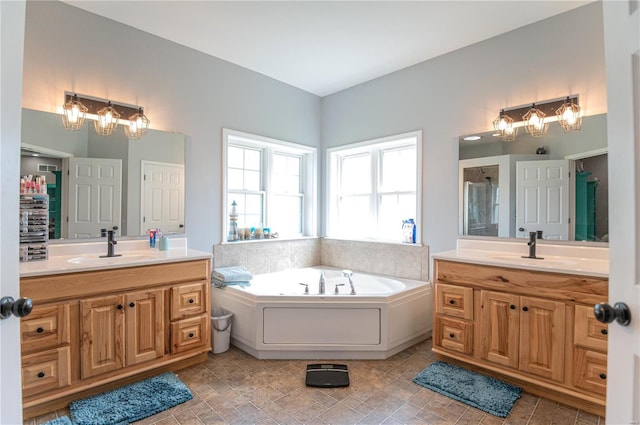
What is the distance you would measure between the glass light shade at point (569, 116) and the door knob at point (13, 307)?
130 inches

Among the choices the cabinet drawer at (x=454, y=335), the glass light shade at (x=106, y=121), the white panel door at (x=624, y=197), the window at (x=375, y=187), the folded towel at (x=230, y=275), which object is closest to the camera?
the white panel door at (x=624, y=197)

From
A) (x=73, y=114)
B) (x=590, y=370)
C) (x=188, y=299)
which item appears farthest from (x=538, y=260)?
(x=73, y=114)

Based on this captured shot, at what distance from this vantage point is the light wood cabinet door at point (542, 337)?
2055 mm

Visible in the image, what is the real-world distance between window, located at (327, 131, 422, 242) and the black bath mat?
170 centimetres

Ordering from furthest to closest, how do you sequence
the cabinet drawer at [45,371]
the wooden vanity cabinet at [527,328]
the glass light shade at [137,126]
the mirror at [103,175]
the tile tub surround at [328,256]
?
the tile tub surround at [328,256] < the glass light shade at [137,126] < the mirror at [103,175] < the wooden vanity cabinet at [527,328] < the cabinet drawer at [45,371]

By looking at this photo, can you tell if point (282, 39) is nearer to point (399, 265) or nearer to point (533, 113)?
point (533, 113)

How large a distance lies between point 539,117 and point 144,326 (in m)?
3.46

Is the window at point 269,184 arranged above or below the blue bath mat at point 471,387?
above

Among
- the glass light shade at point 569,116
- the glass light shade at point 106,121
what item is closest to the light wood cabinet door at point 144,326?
the glass light shade at point 106,121

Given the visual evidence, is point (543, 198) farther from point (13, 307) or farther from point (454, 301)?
point (13, 307)

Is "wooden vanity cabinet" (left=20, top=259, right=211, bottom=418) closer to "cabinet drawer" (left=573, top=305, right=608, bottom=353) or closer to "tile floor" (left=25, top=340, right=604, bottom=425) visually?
"tile floor" (left=25, top=340, right=604, bottom=425)

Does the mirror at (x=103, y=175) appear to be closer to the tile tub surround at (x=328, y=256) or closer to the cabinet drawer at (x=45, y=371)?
the tile tub surround at (x=328, y=256)

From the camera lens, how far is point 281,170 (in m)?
4.13

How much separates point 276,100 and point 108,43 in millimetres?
1700
